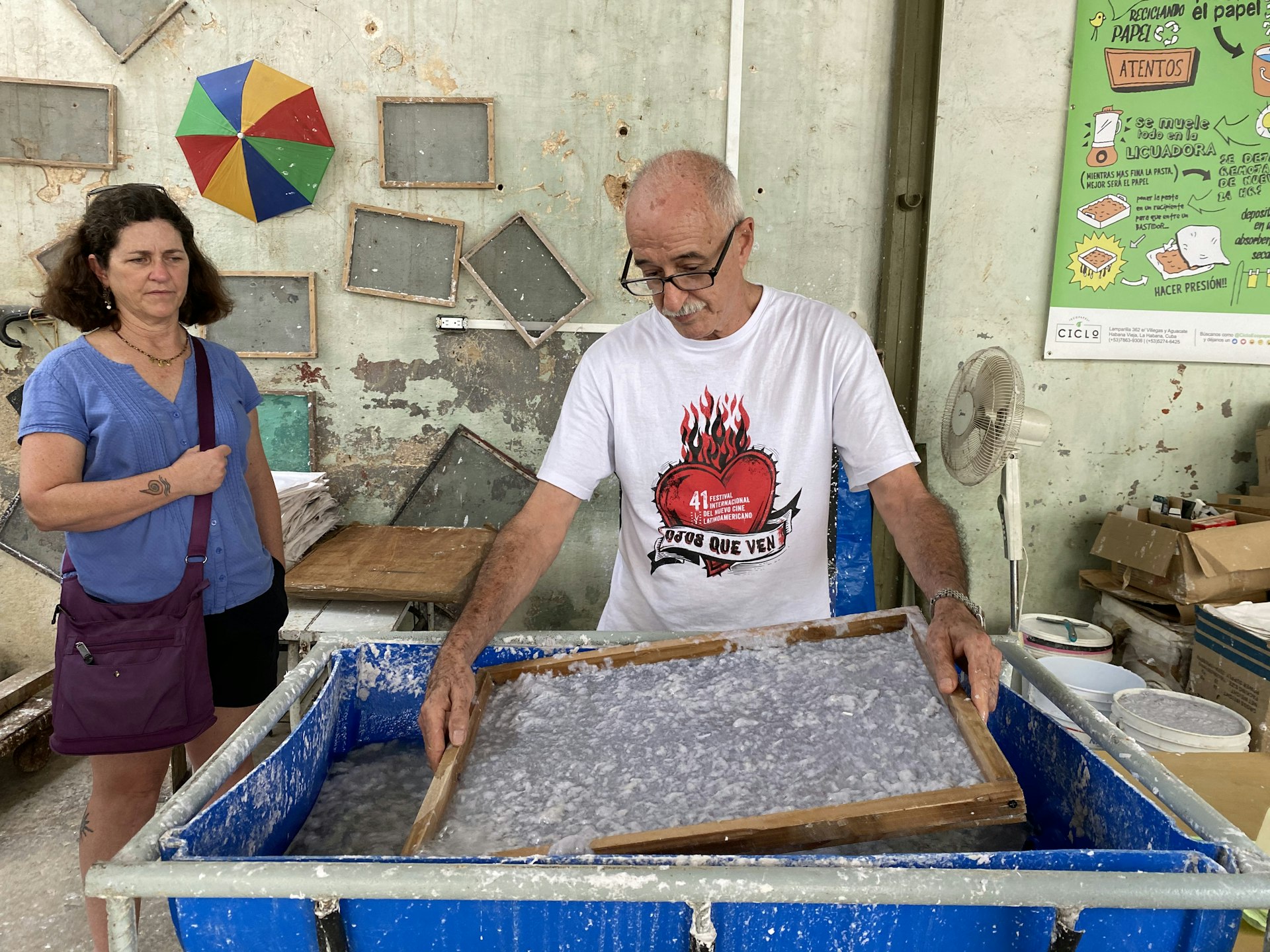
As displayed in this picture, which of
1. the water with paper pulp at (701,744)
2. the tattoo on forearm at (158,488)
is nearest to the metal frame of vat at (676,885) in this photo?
the water with paper pulp at (701,744)

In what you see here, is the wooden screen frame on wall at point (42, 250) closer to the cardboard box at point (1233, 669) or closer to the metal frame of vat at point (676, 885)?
the metal frame of vat at point (676, 885)

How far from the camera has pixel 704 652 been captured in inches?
54.7

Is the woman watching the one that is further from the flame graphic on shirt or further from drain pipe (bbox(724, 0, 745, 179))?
drain pipe (bbox(724, 0, 745, 179))

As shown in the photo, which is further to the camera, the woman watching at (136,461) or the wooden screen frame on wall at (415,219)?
the wooden screen frame on wall at (415,219)

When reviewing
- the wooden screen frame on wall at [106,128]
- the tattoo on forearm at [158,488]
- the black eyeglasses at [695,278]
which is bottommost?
the tattoo on forearm at [158,488]

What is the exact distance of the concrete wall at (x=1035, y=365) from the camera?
128 inches

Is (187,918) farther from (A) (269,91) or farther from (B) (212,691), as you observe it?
(A) (269,91)

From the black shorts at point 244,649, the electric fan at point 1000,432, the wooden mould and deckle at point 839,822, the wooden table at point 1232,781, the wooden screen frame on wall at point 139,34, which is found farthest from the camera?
the wooden screen frame on wall at point 139,34

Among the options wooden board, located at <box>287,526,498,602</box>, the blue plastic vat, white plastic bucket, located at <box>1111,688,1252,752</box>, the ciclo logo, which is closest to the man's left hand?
the blue plastic vat

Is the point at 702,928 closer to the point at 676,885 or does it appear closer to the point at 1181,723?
the point at 676,885

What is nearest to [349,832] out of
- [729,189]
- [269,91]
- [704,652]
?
[704,652]

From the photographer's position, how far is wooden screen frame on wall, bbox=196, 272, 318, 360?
11.0 feet

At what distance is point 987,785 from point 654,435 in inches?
40.6

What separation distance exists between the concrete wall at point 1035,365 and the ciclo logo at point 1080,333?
0.08m
